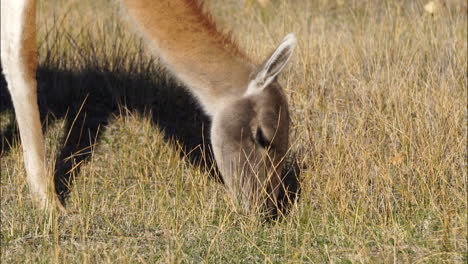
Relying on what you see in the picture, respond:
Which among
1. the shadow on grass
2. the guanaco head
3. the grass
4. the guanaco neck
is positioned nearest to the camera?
the grass

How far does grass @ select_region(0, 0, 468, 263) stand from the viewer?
4594 mm

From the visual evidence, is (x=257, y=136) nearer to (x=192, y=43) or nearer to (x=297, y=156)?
(x=192, y=43)

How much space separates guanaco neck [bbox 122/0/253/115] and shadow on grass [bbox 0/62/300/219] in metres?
1.83

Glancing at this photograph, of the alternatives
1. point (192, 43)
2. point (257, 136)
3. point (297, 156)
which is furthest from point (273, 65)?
point (297, 156)

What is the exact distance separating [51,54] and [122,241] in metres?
4.35

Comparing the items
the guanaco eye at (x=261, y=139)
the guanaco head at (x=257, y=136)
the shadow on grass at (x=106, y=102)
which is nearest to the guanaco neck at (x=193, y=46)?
the guanaco head at (x=257, y=136)

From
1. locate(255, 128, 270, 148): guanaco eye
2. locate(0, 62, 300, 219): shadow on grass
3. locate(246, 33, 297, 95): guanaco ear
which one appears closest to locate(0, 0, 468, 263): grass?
locate(0, 62, 300, 219): shadow on grass

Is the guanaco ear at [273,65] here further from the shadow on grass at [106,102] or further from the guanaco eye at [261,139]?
the shadow on grass at [106,102]

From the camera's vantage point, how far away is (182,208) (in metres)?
5.37

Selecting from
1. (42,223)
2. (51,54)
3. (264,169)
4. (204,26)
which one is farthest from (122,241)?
(51,54)

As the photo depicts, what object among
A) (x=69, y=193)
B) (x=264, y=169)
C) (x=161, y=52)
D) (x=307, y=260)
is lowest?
(x=69, y=193)

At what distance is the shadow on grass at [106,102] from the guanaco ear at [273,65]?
200 centimetres

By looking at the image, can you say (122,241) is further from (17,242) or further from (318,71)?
(318,71)

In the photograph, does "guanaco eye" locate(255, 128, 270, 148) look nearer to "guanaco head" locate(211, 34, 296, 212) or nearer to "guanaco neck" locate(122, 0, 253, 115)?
"guanaco head" locate(211, 34, 296, 212)
